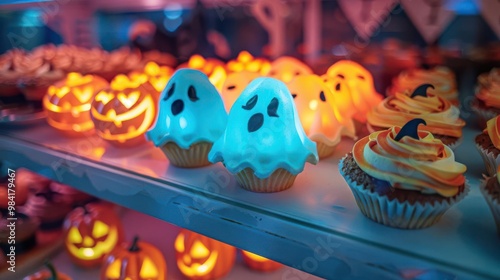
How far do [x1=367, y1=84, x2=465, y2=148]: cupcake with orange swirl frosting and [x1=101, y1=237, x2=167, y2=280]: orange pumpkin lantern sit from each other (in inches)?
32.7

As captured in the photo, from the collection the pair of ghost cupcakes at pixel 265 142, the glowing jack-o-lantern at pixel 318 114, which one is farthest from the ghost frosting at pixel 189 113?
the glowing jack-o-lantern at pixel 318 114

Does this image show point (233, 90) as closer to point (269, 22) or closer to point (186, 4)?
point (269, 22)

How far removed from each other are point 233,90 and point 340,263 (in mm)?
745

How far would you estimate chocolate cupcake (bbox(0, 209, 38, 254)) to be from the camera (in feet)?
5.19

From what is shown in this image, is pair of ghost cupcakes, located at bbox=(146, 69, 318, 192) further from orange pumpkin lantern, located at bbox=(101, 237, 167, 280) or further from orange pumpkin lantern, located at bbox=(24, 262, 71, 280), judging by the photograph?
orange pumpkin lantern, located at bbox=(24, 262, 71, 280)

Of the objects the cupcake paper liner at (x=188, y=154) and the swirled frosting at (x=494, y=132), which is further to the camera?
the cupcake paper liner at (x=188, y=154)

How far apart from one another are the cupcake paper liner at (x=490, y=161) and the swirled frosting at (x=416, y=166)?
177 millimetres

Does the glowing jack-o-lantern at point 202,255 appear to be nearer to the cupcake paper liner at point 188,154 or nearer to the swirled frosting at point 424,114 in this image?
the cupcake paper liner at point 188,154

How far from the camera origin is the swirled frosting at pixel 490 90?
1319 millimetres

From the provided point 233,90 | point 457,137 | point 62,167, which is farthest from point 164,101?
point 457,137

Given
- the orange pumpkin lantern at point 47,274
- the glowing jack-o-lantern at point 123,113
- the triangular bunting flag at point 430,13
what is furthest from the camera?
the triangular bunting flag at point 430,13

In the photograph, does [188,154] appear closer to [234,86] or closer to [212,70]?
[234,86]

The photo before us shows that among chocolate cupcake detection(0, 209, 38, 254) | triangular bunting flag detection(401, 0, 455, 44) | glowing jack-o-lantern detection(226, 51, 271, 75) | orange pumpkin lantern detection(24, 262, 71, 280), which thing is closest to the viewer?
orange pumpkin lantern detection(24, 262, 71, 280)

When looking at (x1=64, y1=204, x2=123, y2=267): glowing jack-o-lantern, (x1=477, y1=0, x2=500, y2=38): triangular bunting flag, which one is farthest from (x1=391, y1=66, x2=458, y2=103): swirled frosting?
(x1=64, y1=204, x2=123, y2=267): glowing jack-o-lantern
